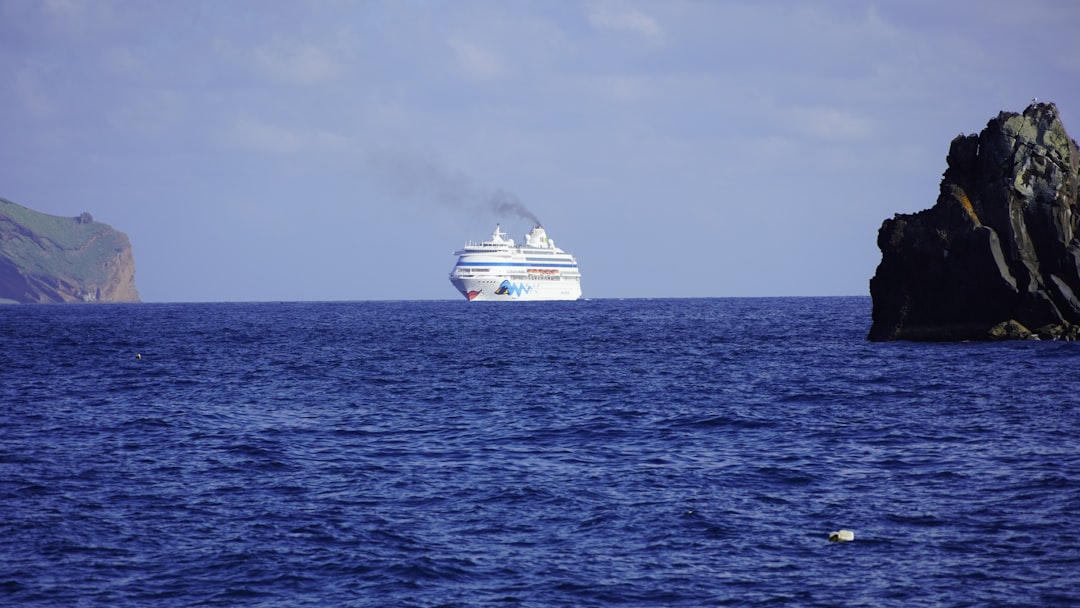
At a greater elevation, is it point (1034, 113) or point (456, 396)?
point (1034, 113)

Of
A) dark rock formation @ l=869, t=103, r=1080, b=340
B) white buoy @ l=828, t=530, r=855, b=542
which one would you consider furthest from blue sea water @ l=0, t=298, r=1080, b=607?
dark rock formation @ l=869, t=103, r=1080, b=340

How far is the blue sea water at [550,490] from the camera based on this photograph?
17.1 meters

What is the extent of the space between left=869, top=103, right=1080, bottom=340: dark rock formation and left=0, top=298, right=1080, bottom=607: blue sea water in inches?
432

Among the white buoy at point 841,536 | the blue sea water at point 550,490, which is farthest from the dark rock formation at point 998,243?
the white buoy at point 841,536

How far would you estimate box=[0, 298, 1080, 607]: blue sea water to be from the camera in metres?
17.1

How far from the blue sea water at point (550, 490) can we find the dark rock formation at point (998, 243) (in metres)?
11.0

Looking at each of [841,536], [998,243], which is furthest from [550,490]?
[998,243]

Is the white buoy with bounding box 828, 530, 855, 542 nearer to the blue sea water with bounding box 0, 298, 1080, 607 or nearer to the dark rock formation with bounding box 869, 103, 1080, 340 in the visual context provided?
the blue sea water with bounding box 0, 298, 1080, 607

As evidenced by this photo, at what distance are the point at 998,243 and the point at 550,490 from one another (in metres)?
42.2

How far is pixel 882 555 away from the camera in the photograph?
59.8 ft

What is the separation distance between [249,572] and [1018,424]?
22206 mm

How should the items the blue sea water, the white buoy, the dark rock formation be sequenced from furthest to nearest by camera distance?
the dark rock formation → the white buoy → the blue sea water

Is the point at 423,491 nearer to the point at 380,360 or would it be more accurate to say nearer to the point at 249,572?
the point at 249,572

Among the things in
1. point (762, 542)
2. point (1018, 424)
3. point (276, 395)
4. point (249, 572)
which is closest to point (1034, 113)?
point (1018, 424)
